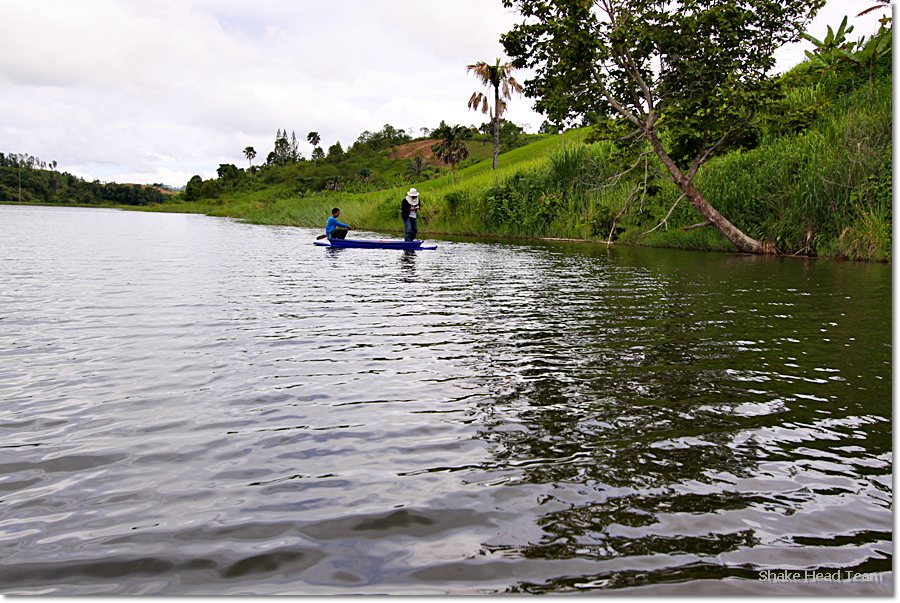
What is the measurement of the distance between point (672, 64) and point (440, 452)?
2281cm

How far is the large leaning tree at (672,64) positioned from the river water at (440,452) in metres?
14.3

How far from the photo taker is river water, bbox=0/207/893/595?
126 inches

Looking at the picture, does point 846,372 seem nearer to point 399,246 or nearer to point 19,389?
point 19,389

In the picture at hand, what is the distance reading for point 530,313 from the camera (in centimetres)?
1091

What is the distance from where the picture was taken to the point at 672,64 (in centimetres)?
2345

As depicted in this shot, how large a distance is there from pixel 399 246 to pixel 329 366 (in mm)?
19205

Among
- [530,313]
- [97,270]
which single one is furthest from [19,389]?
[97,270]

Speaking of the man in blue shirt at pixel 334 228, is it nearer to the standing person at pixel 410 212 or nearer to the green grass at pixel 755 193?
the standing person at pixel 410 212

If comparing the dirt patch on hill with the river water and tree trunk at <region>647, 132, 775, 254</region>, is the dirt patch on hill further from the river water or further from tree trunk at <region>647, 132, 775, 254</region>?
the river water

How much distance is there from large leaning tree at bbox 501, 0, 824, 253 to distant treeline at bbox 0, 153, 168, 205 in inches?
6352

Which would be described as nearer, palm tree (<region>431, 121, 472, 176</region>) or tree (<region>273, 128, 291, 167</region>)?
palm tree (<region>431, 121, 472, 176</region>)

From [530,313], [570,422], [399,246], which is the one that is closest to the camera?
[570,422]

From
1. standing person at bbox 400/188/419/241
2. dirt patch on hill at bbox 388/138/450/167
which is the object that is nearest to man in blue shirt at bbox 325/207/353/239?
standing person at bbox 400/188/419/241

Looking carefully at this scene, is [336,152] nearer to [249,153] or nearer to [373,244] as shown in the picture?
[249,153]
